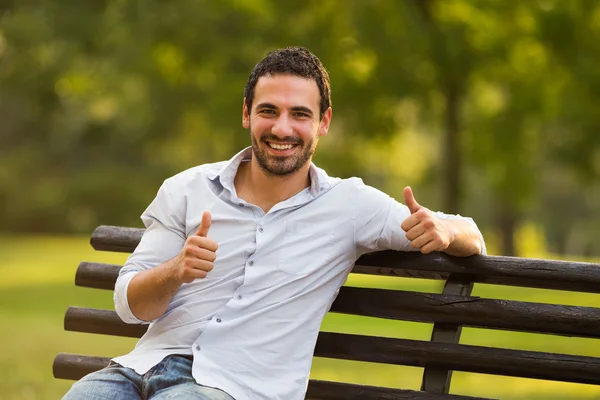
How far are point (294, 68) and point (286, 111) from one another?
0.17 metres

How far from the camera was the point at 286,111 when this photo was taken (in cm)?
381

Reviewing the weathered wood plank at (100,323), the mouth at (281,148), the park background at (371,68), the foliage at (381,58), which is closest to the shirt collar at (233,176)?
the mouth at (281,148)

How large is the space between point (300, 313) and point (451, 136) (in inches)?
505

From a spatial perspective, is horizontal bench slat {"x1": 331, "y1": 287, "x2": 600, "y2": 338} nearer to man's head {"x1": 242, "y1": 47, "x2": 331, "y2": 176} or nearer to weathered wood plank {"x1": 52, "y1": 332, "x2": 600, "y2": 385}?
weathered wood plank {"x1": 52, "y1": 332, "x2": 600, "y2": 385}

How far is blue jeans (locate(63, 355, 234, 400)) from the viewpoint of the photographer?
3.54m

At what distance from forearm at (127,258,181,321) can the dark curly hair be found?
0.77 metres

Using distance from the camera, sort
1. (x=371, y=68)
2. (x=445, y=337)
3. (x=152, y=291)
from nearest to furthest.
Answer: (x=152, y=291) → (x=445, y=337) → (x=371, y=68)

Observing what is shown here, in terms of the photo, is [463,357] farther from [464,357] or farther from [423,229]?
[423,229]

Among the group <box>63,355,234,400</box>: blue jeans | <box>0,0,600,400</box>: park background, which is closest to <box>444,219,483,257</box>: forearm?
<box>63,355,234,400</box>: blue jeans

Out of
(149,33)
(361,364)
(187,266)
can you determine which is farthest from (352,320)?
(187,266)

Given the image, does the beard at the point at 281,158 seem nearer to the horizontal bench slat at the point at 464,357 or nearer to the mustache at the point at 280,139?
the mustache at the point at 280,139

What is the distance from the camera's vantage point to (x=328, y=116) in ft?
13.1

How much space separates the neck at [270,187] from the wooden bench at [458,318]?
0.38 m

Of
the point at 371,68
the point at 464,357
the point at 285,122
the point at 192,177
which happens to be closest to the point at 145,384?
the point at 192,177
